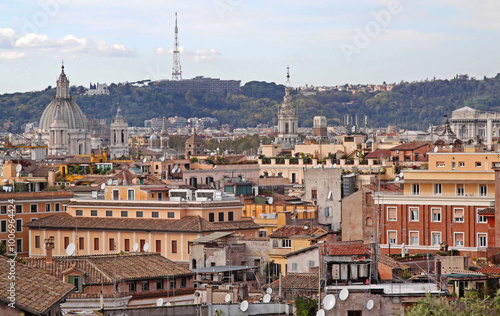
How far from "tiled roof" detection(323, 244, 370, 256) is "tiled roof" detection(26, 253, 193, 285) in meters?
4.80

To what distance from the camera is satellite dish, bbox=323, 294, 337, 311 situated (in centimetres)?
1791

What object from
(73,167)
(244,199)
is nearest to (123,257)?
(244,199)

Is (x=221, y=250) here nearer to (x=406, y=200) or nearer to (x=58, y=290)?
(x=406, y=200)

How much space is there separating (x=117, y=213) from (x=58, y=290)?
26561 mm

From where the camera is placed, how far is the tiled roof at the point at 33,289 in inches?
540

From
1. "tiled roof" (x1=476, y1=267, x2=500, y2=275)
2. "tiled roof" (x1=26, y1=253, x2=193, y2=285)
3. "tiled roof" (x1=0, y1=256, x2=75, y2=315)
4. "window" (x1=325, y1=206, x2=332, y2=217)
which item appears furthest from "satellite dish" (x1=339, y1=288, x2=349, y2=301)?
"window" (x1=325, y1=206, x2=332, y2=217)

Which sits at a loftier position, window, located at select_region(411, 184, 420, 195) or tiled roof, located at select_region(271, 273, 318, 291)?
window, located at select_region(411, 184, 420, 195)

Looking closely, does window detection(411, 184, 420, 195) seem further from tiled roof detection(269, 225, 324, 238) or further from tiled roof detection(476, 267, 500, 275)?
tiled roof detection(476, 267, 500, 275)

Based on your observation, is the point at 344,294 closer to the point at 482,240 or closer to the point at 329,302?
the point at 329,302

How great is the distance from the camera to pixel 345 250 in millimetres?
20547

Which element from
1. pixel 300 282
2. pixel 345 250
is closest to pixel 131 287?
pixel 300 282

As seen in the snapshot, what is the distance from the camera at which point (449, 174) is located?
32.7 m

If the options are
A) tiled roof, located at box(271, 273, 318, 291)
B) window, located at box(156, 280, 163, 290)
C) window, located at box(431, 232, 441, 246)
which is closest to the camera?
tiled roof, located at box(271, 273, 318, 291)

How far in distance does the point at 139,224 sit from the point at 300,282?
15.9 m
